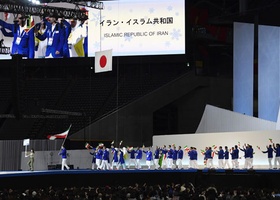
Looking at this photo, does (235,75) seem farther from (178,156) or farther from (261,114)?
(178,156)

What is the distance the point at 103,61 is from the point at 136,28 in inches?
404

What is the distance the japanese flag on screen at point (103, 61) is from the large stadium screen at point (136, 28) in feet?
30.7

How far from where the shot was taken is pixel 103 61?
124 ft

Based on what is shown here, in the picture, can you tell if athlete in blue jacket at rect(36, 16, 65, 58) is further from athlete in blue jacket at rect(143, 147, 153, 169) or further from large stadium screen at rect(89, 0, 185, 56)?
athlete in blue jacket at rect(143, 147, 153, 169)

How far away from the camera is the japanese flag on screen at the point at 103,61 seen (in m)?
36.8

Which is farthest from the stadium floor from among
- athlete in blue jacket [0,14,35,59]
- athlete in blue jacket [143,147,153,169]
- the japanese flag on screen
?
athlete in blue jacket [0,14,35,59]

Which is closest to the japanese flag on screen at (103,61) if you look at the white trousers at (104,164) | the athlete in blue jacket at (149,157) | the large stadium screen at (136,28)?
the white trousers at (104,164)

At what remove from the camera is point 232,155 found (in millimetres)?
35125

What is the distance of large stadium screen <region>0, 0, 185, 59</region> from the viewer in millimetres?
46969

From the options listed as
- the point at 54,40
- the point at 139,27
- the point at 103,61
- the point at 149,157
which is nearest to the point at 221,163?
the point at 149,157

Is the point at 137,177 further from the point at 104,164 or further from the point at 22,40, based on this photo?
the point at 22,40

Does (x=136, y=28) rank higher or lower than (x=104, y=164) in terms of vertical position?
higher

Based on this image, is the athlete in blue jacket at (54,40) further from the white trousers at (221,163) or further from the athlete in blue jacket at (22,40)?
the white trousers at (221,163)

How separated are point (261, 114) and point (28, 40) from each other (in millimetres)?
18344
